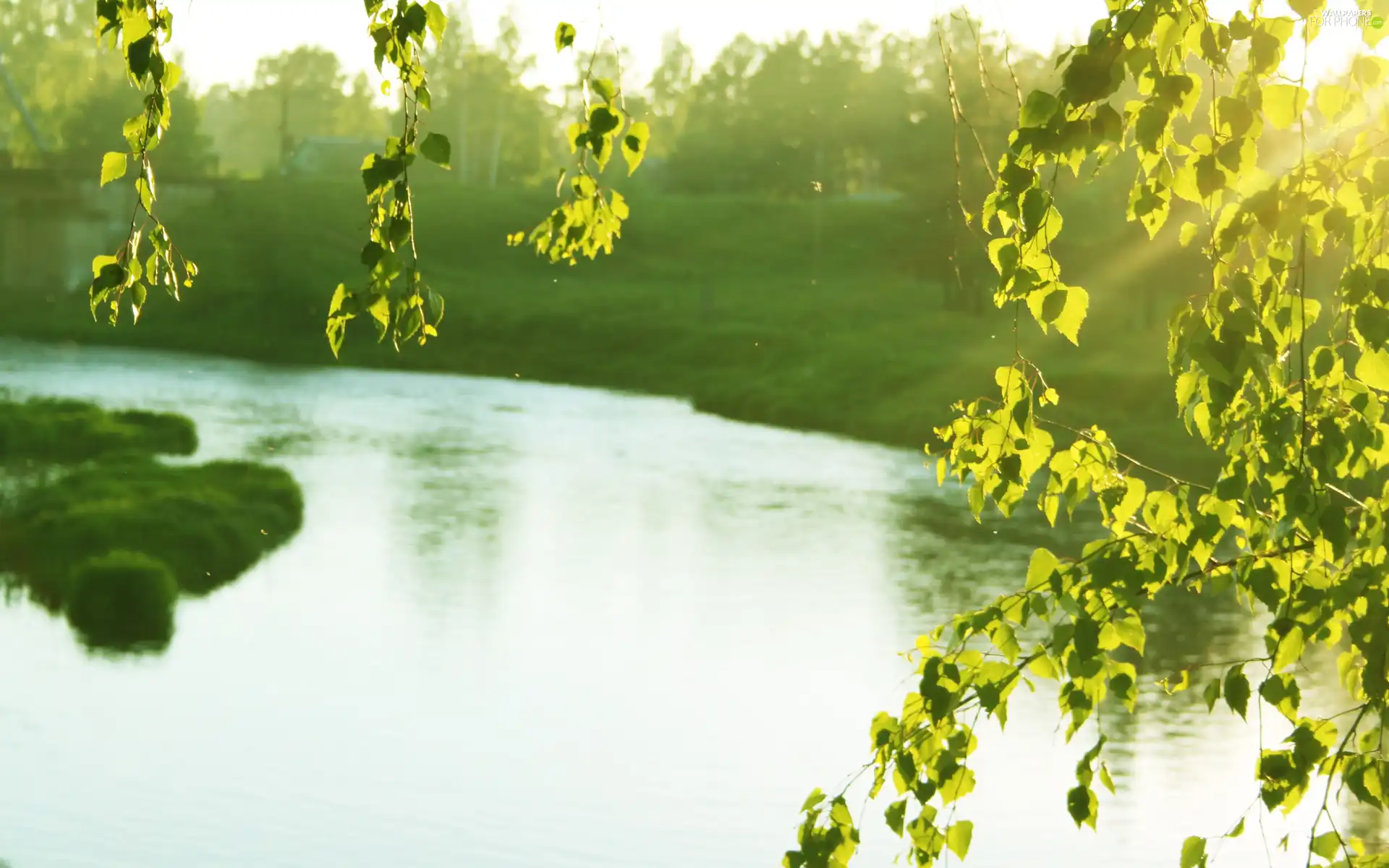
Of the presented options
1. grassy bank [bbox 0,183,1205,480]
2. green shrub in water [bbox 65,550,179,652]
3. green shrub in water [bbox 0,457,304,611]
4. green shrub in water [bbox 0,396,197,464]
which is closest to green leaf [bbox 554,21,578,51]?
green shrub in water [bbox 65,550,179,652]

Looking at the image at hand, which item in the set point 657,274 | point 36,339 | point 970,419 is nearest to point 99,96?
point 36,339

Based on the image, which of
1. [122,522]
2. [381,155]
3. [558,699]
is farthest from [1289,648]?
[122,522]

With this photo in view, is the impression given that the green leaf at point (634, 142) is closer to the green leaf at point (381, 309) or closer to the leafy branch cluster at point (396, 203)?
the leafy branch cluster at point (396, 203)

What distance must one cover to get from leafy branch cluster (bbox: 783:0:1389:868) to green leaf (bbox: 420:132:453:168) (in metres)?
1.14

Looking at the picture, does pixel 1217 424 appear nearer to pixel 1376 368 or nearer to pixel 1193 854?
pixel 1376 368

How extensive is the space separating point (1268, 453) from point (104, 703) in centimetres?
1757

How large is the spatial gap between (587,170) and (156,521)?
22.6 metres

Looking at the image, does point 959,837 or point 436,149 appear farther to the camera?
point 959,837

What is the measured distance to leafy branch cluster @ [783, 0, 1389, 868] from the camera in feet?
10.6

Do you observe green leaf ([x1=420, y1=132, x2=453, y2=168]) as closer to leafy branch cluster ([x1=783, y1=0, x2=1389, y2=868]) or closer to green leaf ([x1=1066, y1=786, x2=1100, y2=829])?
leafy branch cluster ([x1=783, y1=0, x2=1389, y2=868])

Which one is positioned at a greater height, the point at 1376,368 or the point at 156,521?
the point at 1376,368

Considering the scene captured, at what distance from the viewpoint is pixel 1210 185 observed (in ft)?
10.7

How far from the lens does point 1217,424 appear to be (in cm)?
390

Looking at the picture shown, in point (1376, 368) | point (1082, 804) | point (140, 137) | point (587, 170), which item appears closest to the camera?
point (1376, 368)
